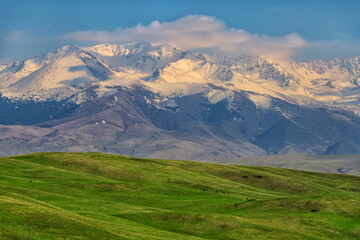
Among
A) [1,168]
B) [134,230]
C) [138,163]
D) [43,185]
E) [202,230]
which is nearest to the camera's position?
[134,230]

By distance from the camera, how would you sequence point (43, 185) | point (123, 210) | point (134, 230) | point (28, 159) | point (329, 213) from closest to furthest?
point (134, 230)
point (123, 210)
point (329, 213)
point (43, 185)
point (28, 159)

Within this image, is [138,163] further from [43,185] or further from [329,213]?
[329,213]

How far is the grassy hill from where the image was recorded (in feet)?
199

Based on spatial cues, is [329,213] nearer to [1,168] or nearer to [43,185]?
[43,185]

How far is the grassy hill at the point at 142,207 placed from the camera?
199ft

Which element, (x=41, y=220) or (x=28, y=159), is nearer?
(x=41, y=220)

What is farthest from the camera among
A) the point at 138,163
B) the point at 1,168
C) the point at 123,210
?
the point at 138,163

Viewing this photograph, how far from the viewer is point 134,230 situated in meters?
70.6

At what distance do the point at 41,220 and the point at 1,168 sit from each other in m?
86.8

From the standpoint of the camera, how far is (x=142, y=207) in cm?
10012

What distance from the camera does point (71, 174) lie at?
146 m

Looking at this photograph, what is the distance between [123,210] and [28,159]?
87849 millimetres

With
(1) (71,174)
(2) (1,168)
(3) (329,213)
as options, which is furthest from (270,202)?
(2) (1,168)

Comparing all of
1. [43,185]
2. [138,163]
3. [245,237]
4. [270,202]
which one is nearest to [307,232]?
[245,237]
